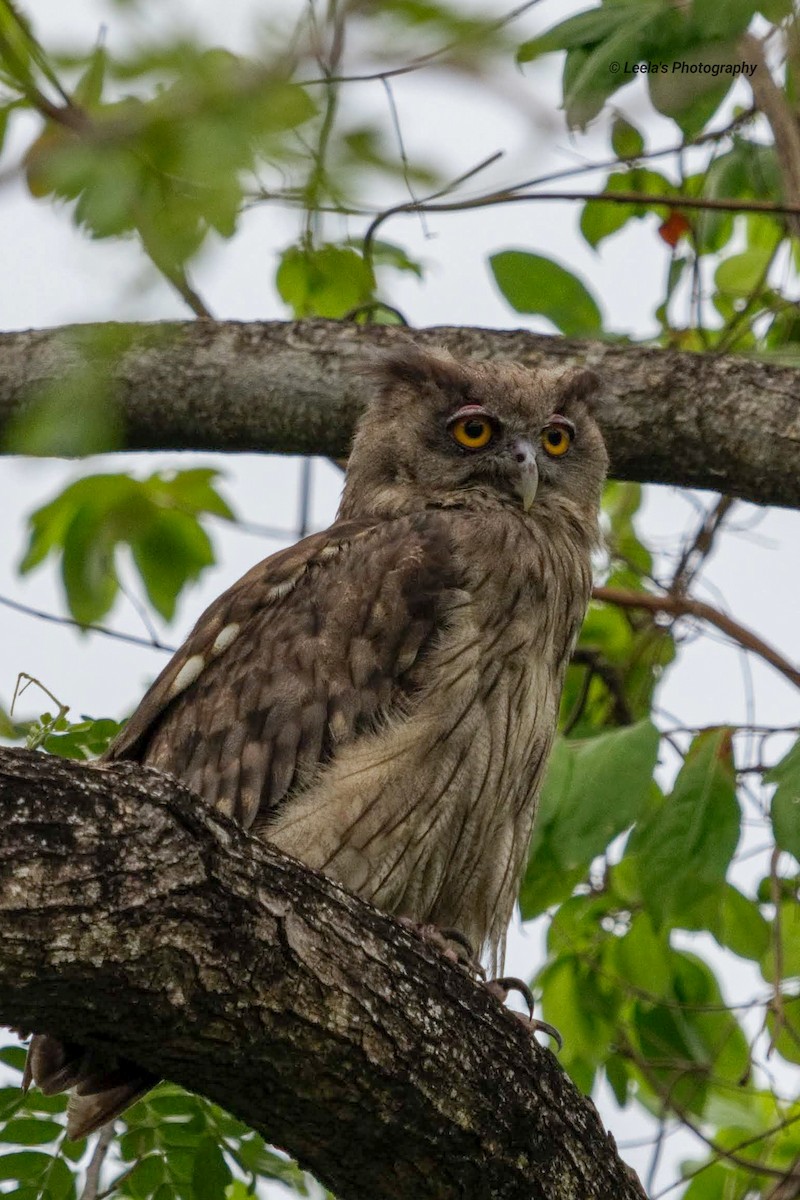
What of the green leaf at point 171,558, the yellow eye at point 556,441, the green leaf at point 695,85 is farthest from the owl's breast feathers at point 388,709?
the green leaf at point 695,85

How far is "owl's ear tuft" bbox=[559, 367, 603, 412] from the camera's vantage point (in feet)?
11.6

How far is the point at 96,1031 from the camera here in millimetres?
1945

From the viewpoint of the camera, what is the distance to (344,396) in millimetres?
3621

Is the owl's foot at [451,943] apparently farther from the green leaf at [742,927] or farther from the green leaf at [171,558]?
the green leaf at [171,558]

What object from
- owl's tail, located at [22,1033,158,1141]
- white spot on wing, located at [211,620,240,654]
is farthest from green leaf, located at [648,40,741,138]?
owl's tail, located at [22,1033,158,1141]

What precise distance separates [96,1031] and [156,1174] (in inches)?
37.8

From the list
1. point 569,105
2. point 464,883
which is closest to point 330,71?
point 569,105

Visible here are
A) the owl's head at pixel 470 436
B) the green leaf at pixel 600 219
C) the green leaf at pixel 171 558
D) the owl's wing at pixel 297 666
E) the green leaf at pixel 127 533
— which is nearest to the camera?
the owl's wing at pixel 297 666

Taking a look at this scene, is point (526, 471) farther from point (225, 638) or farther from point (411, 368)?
point (225, 638)

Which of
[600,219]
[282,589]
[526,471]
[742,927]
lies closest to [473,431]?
[526,471]

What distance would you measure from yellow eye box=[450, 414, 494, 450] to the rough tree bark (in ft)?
4.81

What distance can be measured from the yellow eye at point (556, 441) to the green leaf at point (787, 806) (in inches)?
38.7

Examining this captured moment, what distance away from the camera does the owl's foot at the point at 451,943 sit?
8.34 feet

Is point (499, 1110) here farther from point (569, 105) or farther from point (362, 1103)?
point (569, 105)
